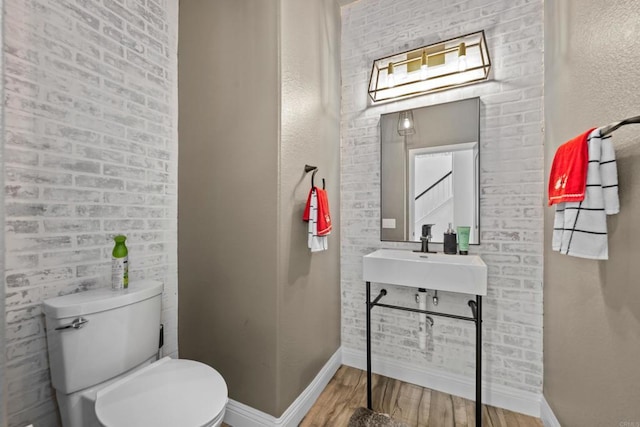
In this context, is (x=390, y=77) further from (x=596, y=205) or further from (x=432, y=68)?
(x=596, y=205)

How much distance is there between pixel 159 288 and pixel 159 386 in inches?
17.7

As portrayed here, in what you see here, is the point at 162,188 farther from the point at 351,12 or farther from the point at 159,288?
the point at 351,12

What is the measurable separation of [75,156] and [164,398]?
1.13 meters

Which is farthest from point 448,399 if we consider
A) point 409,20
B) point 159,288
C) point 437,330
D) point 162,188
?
point 409,20

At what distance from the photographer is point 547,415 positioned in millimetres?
1468

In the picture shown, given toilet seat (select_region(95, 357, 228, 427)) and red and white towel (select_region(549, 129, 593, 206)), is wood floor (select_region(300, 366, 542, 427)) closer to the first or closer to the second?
toilet seat (select_region(95, 357, 228, 427))

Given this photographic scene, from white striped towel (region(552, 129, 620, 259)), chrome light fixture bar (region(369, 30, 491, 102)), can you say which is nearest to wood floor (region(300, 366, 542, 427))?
white striped towel (region(552, 129, 620, 259))

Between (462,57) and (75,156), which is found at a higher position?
(462,57)

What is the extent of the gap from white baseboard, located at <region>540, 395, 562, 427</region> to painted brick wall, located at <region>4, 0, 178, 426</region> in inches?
88.4

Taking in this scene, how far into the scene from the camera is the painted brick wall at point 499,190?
62.6 inches

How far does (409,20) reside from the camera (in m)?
1.93

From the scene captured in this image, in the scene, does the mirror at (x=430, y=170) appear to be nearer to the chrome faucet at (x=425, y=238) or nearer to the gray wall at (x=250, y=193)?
the chrome faucet at (x=425, y=238)

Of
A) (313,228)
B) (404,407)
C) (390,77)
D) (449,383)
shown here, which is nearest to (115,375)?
(313,228)

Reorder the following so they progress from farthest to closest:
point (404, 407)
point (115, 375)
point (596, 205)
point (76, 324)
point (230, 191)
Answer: point (404, 407) → point (230, 191) → point (115, 375) → point (76, 324) → point (596, 205)
